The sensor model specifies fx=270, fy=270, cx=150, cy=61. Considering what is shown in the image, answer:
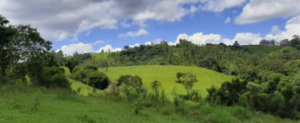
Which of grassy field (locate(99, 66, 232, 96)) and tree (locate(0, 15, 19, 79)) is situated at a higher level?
tree (locate(0, 15, 19, 79))

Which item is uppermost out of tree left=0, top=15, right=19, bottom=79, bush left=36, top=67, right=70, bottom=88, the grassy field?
tree left=0, top=15, right=19, bottom=79

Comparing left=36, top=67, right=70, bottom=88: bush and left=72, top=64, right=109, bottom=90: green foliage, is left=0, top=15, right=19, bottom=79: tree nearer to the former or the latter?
left=36, top=67, right=70, bottom=88: bush

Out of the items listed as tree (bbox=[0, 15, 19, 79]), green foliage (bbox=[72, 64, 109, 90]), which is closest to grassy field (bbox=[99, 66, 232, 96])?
green foliage (bbox=[72, 64, 109, 90])

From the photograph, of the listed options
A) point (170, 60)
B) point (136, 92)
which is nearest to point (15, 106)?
point (136, 92)

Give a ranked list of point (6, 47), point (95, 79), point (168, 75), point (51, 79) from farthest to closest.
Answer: point (168, 75) → point (95, 79) → point (51, 79) → point (6, 47)

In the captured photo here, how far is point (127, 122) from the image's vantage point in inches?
570

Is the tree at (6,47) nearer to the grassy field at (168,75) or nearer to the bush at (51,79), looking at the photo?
the bush at (51,79)

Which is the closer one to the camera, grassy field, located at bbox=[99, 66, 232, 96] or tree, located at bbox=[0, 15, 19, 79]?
tree, located at bbox=[0, 15, 19, 79]

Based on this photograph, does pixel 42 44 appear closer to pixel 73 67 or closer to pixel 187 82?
pixel 187 82

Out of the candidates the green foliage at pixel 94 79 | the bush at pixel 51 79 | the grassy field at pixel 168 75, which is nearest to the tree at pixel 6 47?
the bush at pixel 51 79

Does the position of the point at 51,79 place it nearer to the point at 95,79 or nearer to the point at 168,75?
the point at 95,79

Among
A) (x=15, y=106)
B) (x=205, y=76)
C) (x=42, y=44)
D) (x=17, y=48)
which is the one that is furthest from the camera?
(x=205, y=76)

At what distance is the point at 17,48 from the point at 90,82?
99.3 feet

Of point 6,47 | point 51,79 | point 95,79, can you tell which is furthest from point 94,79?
point 6,47
